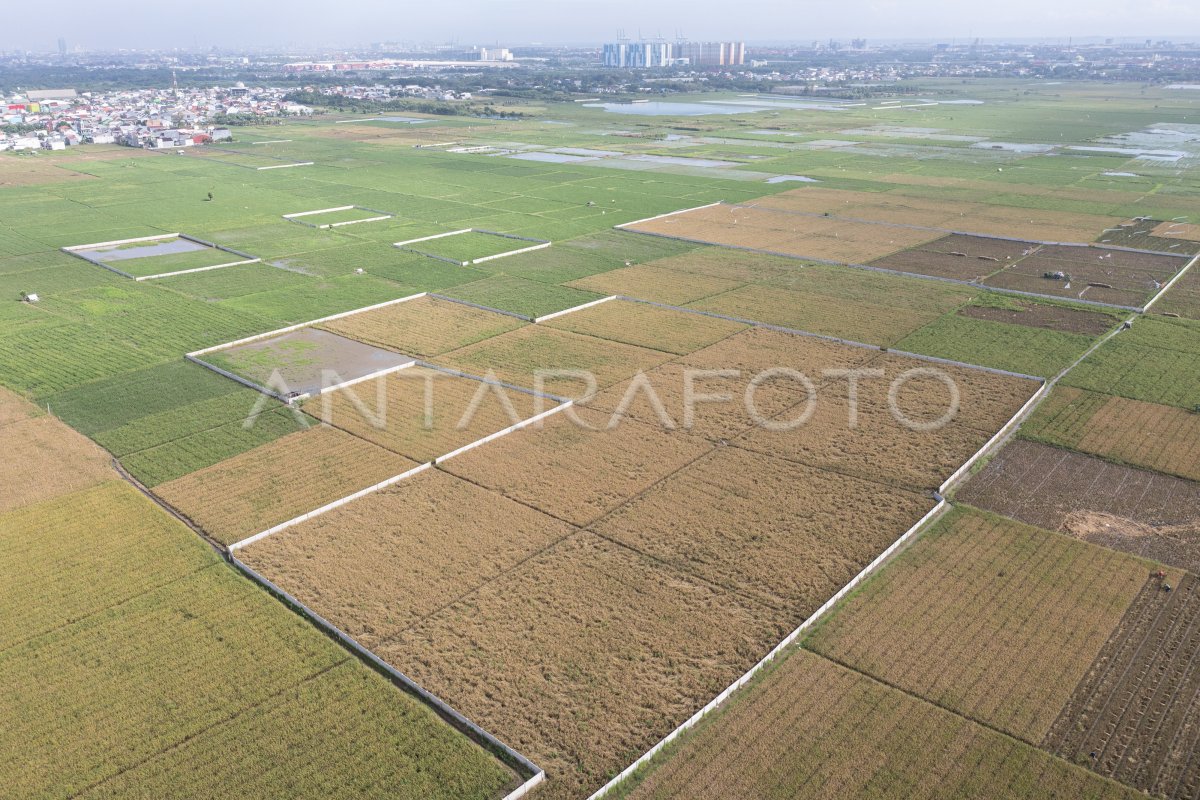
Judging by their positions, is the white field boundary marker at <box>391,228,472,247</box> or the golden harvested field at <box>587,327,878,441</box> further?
the white field boundary marker at <box>391,228,472,247</box>

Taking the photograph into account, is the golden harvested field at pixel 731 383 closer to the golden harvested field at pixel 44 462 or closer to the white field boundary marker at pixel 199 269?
the golden harvested field at pixel 44 462

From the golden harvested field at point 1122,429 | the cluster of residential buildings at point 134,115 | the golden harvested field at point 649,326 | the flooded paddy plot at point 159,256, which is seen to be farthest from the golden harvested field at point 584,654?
the cluster of residential buildings at point 134,115

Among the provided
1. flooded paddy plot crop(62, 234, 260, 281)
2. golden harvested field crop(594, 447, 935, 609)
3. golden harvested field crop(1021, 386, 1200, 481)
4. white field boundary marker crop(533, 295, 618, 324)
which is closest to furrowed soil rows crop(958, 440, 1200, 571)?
golden harvested field crop(1021, 386, 1200, 481)

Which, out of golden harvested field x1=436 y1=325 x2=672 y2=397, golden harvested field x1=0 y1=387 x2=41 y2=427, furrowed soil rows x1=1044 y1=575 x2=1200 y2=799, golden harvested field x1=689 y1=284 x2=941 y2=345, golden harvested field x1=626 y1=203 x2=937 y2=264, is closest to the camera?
furrowed soil rows x1=1044 y1=575 x2=1200 y2=799

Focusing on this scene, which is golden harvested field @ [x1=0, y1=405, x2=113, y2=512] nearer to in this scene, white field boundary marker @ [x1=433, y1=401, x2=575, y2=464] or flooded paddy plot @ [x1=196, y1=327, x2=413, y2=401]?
flooded paddy plot @ [x1=196, y1=327, x2=413, y2=401]

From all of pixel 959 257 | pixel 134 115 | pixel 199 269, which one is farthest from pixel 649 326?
pixel 134 115

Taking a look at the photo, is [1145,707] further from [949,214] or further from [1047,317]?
[949,214]

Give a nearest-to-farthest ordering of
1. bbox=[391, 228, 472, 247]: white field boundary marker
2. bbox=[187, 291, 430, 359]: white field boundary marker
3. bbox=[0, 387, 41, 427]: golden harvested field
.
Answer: bbox=[0, 387, 41, 427]: golden harvested field
bbox=[187, 291, 430, 359]: white field boundary marker
bbox=[391, 228, 472, 247]: white field boundary marker
